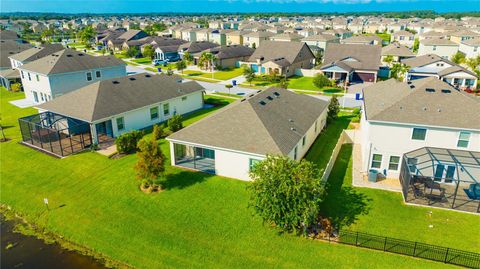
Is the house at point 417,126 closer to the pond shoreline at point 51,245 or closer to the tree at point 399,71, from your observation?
the pond shoreline at point 51,245

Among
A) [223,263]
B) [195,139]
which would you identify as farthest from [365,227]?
[195,139]

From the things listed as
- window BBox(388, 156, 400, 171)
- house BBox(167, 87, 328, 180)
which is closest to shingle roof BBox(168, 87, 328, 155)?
house BBox(167, 87, 328, 180)

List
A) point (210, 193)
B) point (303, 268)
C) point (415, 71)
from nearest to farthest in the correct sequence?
point (303, 268), point (210, 193), point (415, 71)

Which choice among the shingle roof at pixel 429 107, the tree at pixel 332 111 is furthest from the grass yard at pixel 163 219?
the tree at pixel 332 111

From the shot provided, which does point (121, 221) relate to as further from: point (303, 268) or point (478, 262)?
point (478, 262)

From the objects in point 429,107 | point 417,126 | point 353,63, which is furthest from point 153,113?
point 353,63

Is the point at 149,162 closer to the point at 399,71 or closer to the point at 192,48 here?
the point at 399,71
